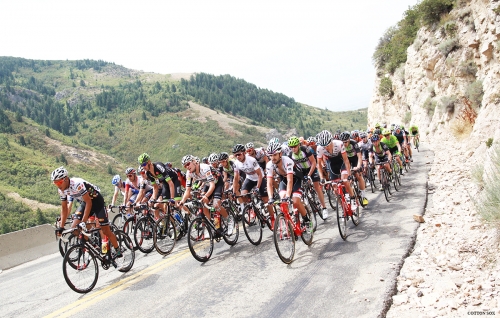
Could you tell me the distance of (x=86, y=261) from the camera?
7.01 meters

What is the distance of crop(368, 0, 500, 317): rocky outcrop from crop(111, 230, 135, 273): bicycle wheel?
217 inches

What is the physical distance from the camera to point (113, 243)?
7691mm

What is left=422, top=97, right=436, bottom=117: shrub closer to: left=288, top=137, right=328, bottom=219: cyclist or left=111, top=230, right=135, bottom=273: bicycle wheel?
left=288, top=137, right=328, bottom=219: cyclist

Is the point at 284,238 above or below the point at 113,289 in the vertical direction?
above

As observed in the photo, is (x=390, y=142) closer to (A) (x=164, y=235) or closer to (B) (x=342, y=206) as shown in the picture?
(B) (x=342, y=206)

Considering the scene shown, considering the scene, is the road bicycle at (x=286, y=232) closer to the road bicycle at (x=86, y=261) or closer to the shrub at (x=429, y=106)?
the road bicycle at (x=86, y=261)

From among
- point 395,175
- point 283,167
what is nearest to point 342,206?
point 283,167

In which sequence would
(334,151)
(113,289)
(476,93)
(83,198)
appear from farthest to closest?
(476,93)
(334,151)
(83,198)
(113,289)

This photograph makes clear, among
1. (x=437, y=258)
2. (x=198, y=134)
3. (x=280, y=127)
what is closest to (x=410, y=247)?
(x=437, y=258)

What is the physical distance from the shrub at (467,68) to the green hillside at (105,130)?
49.2 metres

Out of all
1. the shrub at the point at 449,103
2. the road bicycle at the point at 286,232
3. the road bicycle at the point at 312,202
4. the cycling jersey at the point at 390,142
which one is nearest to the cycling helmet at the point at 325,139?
the road bicycle at the point at 312,202

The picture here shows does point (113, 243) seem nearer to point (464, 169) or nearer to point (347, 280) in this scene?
point (347, 280)

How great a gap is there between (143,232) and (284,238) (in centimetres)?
396

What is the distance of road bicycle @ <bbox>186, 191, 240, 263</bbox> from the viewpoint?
25.6 feet
